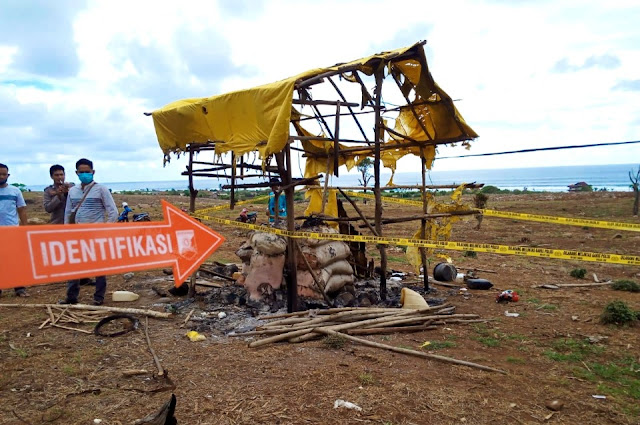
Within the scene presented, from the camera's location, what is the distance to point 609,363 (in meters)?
5.00

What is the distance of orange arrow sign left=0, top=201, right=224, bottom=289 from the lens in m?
1.81

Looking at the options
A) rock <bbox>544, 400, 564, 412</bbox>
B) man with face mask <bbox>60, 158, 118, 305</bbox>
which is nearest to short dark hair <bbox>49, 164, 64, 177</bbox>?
man with face mask <bbox>60, 158, 118, 305</bbox>

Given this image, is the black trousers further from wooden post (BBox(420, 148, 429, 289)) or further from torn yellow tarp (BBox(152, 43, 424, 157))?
wooden post (BBox(420, 148, 429, 289))

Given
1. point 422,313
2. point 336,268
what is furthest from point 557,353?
point 336,268

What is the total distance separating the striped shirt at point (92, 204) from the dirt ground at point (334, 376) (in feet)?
5.54

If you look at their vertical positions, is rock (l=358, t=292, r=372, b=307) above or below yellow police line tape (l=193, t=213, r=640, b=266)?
below

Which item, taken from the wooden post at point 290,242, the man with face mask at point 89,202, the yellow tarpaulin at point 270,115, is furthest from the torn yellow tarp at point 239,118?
the man with face mask at point 89,202

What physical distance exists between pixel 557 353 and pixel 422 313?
6.11 feet

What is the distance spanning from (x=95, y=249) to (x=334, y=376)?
10.5 ft

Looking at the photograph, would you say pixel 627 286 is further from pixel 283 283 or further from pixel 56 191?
pixel 56 191

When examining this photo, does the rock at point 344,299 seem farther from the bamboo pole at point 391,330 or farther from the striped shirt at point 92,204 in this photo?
the striped shirt at point 92,204

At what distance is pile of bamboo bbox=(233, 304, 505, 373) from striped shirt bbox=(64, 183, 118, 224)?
9.60 ft

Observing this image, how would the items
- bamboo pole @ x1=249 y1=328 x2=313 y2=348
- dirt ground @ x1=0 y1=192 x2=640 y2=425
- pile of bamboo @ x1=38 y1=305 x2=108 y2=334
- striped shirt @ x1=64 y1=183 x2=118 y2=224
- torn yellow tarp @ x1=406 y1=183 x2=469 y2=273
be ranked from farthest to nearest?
1. torn yellow tarp @ x1=406 y1=183 x2=469 y2=273
2. striped shirt @ x1=64 y1=183 x2=118 y2=224
3. pile of bamboo @ x1=38 y1=305 x2=108 y2=334
4. bamboo pole @ x1=249 y1=328 x2=313 y2=348
5. dirt ground @ x1=0 y1=192 x2=640 y2=425

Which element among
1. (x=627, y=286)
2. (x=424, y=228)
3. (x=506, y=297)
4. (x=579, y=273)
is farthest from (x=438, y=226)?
(x=579, y=273)
